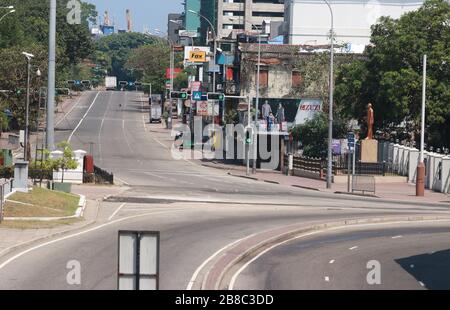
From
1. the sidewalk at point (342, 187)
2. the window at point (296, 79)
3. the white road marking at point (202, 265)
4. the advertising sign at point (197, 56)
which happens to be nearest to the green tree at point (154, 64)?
the advertising sign at point (197, 56)

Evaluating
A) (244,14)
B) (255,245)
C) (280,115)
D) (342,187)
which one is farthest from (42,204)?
(244,14)

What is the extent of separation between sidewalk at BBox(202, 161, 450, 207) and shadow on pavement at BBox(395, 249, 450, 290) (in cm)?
2422

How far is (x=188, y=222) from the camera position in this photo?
124 ft

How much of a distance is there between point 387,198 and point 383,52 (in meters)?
22.4

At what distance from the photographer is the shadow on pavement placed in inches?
982

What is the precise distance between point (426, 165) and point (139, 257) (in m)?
51.5

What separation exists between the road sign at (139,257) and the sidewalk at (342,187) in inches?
1571

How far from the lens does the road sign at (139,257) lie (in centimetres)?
1521

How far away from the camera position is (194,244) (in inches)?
1234

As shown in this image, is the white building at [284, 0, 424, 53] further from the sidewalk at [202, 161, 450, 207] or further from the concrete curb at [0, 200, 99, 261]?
the concrete curb at [0, 200, 99, 261]

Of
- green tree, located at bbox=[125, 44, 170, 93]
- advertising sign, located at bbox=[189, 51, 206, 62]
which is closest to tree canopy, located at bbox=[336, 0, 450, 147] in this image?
advertising sign, located at bbox=[189, 51, 206, 62]

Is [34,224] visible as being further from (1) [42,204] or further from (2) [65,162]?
(2) [65,162]
